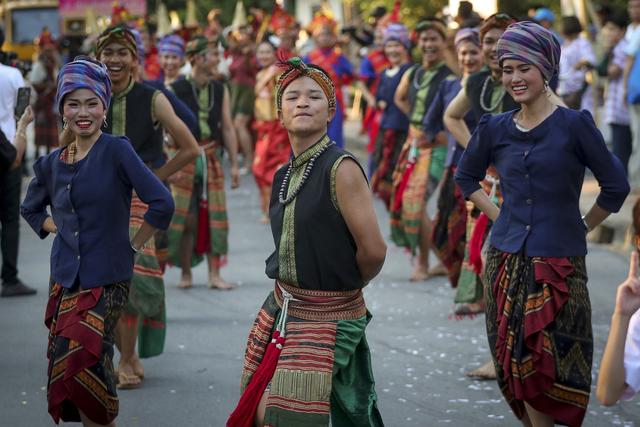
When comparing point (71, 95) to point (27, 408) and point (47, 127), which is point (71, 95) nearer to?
point (27, 408)

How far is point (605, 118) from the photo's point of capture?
555 inches

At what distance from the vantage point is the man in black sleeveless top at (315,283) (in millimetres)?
4500

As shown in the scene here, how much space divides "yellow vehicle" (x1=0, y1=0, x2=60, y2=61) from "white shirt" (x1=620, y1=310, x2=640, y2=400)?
3196cm

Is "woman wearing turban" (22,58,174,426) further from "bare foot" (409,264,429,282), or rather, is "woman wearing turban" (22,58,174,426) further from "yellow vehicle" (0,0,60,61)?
"yellow vehicle" (0,0,60,61)

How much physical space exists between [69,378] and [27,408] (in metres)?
1.58

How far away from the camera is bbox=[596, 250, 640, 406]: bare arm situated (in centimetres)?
368

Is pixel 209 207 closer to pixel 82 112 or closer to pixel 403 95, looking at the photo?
pixel 403 95

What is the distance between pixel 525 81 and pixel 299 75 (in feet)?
3.46

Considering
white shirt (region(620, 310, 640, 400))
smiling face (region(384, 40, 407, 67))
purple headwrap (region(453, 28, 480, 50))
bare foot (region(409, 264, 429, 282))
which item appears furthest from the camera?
smiling face (region(384, 40, 407, 67))

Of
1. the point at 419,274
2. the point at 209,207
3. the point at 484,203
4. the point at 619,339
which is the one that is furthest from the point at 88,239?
the point at 419,274

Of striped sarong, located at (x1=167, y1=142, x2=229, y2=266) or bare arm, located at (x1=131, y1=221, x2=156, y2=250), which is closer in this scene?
bare arm, located at (x1=131, y1=221, x2=156, y2=250)

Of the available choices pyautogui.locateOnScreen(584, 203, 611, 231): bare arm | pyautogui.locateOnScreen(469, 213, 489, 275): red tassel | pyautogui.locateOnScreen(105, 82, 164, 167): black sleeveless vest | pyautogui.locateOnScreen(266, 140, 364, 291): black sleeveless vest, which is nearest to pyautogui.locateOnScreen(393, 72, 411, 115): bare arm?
pyautogui.locateOnScreen(469, 213, 489, 275): red tassel

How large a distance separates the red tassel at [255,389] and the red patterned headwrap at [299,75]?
35.5 inches

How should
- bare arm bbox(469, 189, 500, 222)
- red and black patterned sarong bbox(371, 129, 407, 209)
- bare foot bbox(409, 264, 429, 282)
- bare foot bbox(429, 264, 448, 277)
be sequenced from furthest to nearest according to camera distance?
red and black patterned sarong bbox(371, 129, 407, 209) → bare foot bbox(429, 264, 448, 277) → bare foot bbox(409, 264, 429, 282) → bare arm bbox(469, 189, 500, 222)
